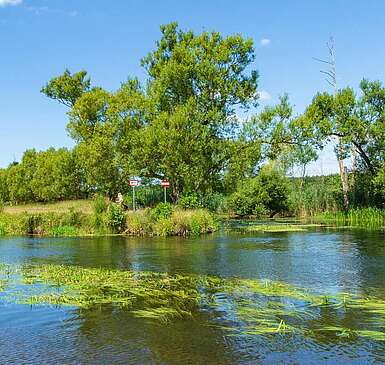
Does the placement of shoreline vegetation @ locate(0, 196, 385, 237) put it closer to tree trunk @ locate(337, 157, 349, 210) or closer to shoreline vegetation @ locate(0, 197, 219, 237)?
shoreline vegetation @ locate(0, 197, 219, 237)

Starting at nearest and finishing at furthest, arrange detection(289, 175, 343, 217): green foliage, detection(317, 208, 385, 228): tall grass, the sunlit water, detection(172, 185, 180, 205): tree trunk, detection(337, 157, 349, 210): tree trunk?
the sunlit water
detection(172, 185, 180, 205): tree trunk
detection(317, 208, 385, 228): tall grass
detection(337, 157, 349, 210): tree trunk
detection(289, 175, 343, 217): green foliage

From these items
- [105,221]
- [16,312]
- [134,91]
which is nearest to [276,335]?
[16,312]

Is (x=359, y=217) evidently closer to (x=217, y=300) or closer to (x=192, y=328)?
(x=217, y=300)

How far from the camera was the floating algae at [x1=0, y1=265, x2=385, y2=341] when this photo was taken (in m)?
8.00

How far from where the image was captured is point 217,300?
Answer: 10.0 metres

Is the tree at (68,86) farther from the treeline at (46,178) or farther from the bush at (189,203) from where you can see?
the bush at (189,203)

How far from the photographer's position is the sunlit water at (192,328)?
6682mm

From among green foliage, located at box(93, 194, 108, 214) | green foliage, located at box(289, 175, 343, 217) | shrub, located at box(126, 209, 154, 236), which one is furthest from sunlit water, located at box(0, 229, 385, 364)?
green foliage, located at box(289, 175, 343, 217)

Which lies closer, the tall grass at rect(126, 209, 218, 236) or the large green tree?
the tall grass at rect(126, 209, 218, 236)

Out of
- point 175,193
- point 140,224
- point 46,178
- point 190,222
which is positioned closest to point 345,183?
point 175,193

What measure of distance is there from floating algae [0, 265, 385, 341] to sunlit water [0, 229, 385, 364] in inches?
8.0

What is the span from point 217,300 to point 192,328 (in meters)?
2.04

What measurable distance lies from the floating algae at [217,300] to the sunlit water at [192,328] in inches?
8.0

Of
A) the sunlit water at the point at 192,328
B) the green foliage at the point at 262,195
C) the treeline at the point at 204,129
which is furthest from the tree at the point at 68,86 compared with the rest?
the sunlit water at the point at 192,328
